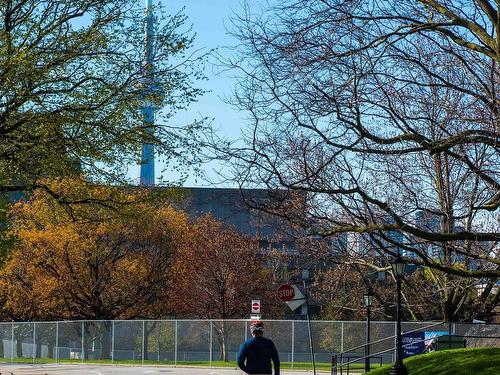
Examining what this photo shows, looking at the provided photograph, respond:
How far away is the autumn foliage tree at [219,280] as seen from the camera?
60.7m

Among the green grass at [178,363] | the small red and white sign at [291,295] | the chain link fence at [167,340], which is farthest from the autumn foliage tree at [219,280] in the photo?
the small red and white sign at [291,295]

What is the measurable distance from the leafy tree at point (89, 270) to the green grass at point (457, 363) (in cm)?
3283

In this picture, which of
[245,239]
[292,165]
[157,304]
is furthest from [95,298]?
[292,165]

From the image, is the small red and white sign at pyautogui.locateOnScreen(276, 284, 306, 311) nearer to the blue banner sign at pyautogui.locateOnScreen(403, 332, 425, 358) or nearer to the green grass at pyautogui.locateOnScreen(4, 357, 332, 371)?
the blue banner sign at pyautogui.locateOnScreen(403, 332, 425, 358)

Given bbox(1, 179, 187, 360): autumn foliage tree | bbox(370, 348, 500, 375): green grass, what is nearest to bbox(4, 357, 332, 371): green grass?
bbox(1, 179, 187, 360): autumn foliage tree

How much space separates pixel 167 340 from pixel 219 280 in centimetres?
867

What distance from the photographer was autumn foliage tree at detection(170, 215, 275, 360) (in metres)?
60.7

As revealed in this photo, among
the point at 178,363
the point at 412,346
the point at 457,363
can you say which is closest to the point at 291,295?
the point at 457,363

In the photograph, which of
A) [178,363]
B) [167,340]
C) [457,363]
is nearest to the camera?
[457,363]

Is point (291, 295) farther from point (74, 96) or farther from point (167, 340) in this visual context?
point (167, 340)

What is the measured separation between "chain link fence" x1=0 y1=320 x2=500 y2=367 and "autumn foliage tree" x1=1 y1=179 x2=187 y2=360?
3232mm

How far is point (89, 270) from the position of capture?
195ft

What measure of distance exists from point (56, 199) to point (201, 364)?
28.2 m

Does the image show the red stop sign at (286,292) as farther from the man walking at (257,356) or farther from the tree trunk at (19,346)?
the tree trunk at (19,346)
